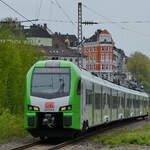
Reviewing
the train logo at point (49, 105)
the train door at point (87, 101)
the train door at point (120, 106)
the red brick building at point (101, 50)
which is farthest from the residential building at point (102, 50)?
the train logo at point (49, 105)

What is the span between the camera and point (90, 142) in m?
17.8

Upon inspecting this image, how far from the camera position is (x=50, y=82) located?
683 inches

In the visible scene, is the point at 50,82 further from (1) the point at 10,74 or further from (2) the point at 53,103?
(1) the point at 10,74

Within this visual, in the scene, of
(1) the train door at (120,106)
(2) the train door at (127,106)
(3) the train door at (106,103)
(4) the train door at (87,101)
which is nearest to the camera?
(4) the train door at (87,101)

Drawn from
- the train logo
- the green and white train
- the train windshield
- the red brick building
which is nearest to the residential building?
the red brick building

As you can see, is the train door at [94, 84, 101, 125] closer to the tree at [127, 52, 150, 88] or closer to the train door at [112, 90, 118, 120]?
the train door at [112, 90, 118, 120]

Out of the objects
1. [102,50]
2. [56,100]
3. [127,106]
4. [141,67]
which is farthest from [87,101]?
[102,50]

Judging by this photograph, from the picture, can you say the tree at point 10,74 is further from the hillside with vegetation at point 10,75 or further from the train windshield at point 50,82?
the train windshield at point 50,82

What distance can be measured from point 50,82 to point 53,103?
3.17ft

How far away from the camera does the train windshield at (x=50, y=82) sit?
17.0 m

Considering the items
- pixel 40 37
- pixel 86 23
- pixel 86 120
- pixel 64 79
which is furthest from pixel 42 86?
pixel 40 37

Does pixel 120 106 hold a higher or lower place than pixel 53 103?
lower

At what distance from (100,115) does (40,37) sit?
10884 centimetres

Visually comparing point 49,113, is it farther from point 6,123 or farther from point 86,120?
point 6,123
